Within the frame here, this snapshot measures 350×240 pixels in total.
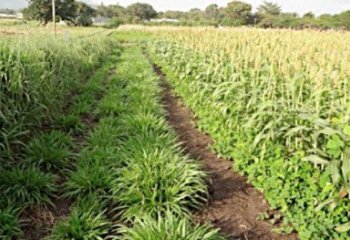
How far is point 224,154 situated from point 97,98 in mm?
4251

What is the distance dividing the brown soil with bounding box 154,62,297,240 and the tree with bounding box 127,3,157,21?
98039 mm

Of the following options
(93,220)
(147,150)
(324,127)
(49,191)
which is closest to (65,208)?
(49,191)

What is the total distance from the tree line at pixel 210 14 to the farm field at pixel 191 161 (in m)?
6.43

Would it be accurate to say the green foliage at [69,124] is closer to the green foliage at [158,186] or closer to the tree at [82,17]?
the green foliage at [158,186]

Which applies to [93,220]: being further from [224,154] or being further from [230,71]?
[230,71]

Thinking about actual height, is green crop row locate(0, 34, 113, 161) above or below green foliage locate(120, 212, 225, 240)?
above

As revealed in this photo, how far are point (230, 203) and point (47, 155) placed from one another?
2339mm

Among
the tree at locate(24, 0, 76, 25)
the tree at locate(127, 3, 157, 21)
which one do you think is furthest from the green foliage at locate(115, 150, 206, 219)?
the tree at locate(127, 3, 157, 21)

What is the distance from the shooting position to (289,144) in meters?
3.92

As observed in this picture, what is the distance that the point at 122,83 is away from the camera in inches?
393

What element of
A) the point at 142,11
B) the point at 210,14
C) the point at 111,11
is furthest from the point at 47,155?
the point at 111,11

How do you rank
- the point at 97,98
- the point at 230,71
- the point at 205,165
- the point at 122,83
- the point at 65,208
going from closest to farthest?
1. the point at 65,208
2. the point at 205,165
3. the point at 230,71
4. the point at 97,98
5. the point at 122,83

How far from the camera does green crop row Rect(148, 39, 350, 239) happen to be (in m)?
3.09

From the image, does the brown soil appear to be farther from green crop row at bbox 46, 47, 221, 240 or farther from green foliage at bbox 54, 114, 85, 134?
green foliage at bbox 54, 114, 85, 134
